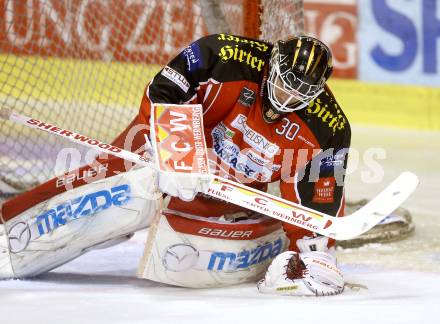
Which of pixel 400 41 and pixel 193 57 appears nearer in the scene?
pixel 193 57

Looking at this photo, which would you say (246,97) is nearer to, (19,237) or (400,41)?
(19,237)

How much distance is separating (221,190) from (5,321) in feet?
2.28

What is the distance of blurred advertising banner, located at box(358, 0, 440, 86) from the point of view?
599 cm

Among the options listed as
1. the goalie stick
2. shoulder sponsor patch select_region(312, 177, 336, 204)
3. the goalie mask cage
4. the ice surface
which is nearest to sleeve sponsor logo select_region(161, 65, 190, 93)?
the goalie stick

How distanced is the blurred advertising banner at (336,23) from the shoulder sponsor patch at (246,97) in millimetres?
3082

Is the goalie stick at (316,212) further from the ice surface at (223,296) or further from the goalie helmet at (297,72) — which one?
the goalie helmet at (297,72)

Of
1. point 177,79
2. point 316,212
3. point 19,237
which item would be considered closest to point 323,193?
point 316,212

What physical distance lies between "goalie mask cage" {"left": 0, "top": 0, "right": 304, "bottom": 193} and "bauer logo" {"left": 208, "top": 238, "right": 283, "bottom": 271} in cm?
116

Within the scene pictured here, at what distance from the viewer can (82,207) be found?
3195 millimetres

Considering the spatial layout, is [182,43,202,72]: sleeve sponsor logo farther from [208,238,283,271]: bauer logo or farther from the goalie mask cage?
the goalie mask cage

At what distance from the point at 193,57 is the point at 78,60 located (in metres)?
1.99

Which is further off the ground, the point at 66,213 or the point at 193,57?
the point at 193,57

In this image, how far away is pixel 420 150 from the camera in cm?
568

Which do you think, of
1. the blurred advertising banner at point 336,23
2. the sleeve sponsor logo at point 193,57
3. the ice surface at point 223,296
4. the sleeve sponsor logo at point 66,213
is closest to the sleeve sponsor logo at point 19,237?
the sleeve sponsor logo at point 66,213
